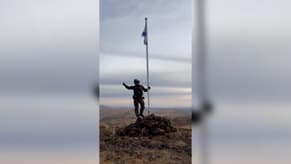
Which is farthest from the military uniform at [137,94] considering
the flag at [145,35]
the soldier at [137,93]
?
the flag at [145,35]

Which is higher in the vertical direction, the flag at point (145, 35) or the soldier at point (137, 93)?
the flag at point (145, 35)

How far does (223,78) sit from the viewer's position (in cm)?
174

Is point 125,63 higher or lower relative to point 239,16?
lower

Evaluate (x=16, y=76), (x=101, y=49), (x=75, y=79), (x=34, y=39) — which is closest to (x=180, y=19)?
(x=101, y=49)

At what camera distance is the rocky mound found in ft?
5.81

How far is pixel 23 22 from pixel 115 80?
52 cm

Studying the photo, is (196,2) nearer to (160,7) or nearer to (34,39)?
(160,7)

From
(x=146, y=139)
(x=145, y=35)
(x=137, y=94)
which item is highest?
(x=145, y=35)

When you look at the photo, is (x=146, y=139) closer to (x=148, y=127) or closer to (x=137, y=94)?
(x=148, y=127)

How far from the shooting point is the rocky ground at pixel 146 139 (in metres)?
1.76

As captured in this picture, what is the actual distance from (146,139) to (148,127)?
0.19ft

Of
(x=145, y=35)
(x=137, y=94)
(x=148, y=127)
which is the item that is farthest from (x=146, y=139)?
(x=145, y=35)

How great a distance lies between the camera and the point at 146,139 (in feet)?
5.83

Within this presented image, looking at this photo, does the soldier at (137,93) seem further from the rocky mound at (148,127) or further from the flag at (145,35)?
the flag at (145,35)
